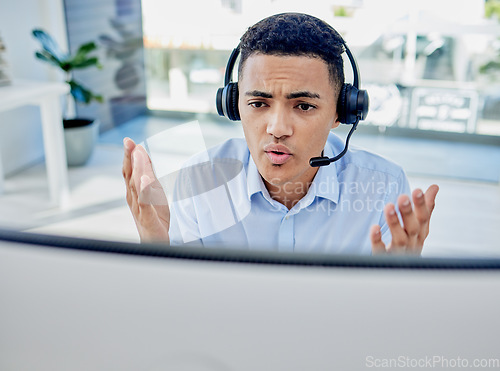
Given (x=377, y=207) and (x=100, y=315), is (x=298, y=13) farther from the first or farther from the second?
(x=100, y=315)

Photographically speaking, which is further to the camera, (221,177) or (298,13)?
(221,177)

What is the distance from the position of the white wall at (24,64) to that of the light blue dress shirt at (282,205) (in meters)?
2.33

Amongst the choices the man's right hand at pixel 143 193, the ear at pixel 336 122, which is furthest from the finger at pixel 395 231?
the ear at pixel 336 122

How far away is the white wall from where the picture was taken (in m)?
2.94

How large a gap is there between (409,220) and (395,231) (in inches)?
0.6

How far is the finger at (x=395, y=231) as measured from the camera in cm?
44

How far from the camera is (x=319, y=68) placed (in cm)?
79

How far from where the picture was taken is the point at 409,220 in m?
0.45

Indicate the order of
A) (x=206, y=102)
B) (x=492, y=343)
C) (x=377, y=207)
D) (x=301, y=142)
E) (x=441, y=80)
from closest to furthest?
(x=492, y=343)
(x=301, y=142)
(x=377, y=207)
(x=206, y=102)
(x=441, y=80)

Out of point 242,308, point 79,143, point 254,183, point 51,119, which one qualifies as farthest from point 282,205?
point 79,143

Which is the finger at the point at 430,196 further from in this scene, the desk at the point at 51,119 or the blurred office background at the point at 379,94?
the desk at the point at 51,119

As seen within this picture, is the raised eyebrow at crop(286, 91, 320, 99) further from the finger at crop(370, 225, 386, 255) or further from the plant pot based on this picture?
the plant pot

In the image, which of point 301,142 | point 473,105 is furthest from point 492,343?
point 473,105

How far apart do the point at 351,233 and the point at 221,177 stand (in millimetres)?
276
